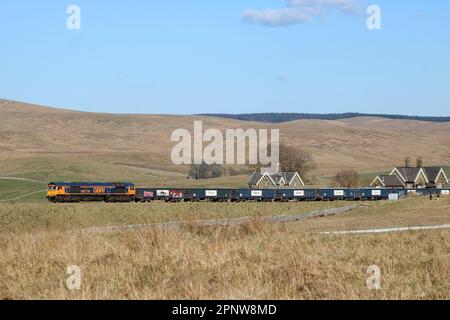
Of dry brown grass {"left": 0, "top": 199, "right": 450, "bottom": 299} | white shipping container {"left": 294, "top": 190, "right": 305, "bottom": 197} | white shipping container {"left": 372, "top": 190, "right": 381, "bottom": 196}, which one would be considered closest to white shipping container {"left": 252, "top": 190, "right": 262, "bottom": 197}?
white shipping container {"left": 294, "top": 190, "right": 305, "bottom": 197}

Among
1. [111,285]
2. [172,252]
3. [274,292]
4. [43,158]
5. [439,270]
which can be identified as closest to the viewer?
[274,292]

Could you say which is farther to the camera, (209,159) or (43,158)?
(209,159)

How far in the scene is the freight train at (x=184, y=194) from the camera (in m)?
83.6

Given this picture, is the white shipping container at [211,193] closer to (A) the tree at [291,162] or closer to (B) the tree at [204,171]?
(A) the tree at [291,162]

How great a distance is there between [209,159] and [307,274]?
17954 cm

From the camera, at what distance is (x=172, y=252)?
17.1 meters

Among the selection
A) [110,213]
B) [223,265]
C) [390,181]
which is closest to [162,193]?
[110,213]

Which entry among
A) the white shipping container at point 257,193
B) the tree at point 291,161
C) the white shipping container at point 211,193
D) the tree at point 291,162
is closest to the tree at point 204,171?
the tree at point 291,162

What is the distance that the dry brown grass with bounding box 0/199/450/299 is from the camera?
44.1 feet

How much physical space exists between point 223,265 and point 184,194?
2903 inches
